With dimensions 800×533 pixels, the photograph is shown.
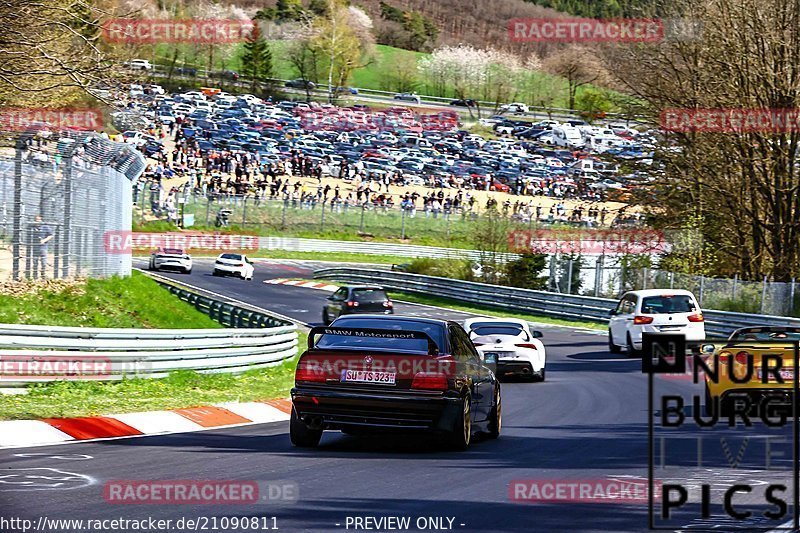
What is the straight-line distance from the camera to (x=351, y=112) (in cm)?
10806

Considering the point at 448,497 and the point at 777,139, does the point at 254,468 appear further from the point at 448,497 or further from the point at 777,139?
the point at 777,139

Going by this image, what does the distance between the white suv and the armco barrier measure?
459 centimetres

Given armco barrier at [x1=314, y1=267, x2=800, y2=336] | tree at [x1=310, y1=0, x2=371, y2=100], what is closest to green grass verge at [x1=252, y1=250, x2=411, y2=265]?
armco barrier at [x1=314, y1=267, x2=800, y2=336]

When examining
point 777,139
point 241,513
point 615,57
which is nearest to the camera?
point 241,513

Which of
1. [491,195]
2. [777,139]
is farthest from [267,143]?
[777,139]

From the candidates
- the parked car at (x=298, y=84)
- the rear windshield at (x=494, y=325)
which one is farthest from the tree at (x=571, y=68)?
the rear windshield at (x=494, y=325)

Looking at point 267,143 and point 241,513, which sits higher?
point 267,143

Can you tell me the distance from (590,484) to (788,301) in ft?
Answer: 87.5

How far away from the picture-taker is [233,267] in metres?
55.8

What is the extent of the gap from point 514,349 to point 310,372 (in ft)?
39.3

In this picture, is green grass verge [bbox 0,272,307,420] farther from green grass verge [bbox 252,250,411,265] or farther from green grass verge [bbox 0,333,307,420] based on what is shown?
green grass verge [bbox 252,250,411,265]

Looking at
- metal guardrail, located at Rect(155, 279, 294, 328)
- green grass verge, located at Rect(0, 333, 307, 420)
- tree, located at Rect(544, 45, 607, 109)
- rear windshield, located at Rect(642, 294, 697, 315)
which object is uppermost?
tree, located at Rect(544, 45, 607, 109)

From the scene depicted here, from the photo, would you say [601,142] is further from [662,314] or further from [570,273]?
[662,314]

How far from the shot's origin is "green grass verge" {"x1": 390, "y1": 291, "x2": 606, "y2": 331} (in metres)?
42.6
